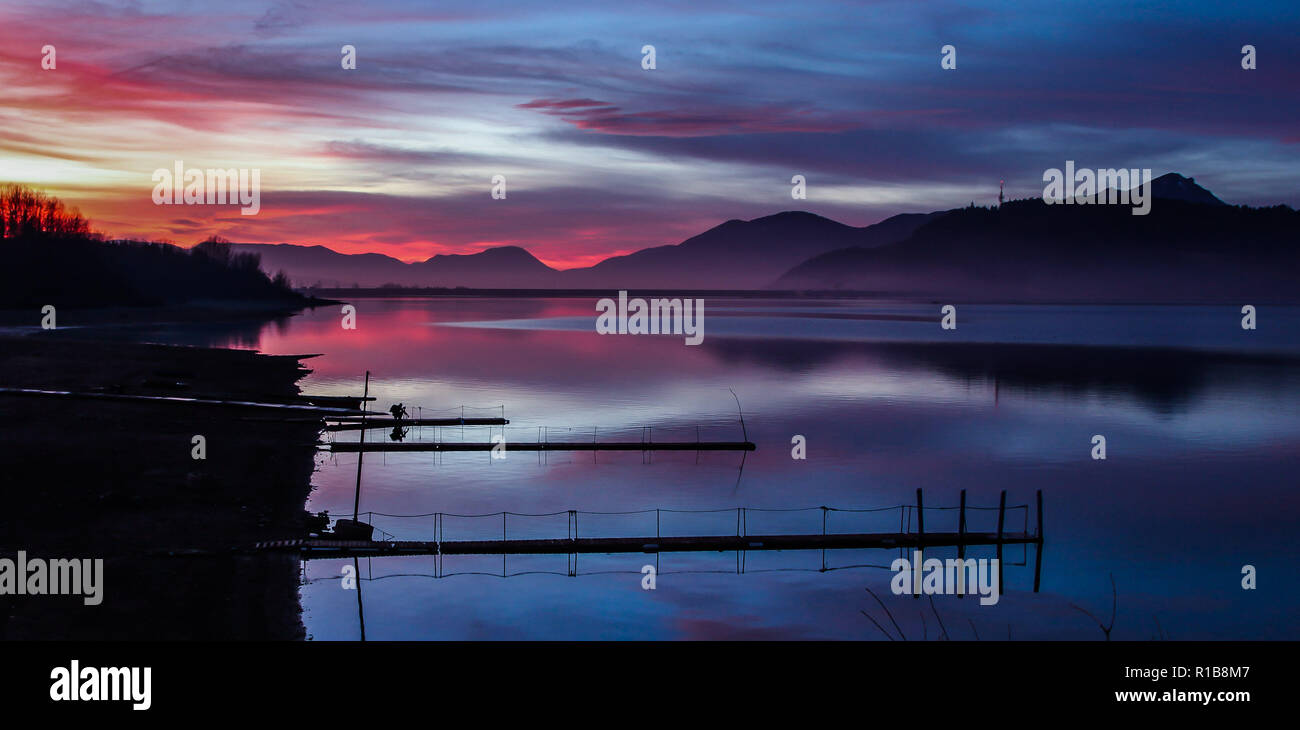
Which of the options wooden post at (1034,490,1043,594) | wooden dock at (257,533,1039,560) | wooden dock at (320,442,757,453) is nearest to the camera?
wooden dock at (257,533,1039,560)

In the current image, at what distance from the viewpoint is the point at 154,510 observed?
24.4 m

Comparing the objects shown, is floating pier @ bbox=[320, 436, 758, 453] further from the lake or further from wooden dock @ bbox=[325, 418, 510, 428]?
wooden dock @ bbox=[325, 418, 510, 428]

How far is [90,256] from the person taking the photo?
15262 cm

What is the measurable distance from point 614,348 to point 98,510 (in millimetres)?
94202

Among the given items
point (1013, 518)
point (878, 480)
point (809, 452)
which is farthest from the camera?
point (809, 452)

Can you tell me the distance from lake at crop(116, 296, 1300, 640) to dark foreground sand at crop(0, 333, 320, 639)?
175 centimetres

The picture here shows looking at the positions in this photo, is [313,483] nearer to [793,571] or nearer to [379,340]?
[793,571]

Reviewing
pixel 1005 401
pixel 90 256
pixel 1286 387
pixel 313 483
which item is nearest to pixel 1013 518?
pixel 313 483

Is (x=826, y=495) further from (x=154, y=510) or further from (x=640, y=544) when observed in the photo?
(x=154, y=510)

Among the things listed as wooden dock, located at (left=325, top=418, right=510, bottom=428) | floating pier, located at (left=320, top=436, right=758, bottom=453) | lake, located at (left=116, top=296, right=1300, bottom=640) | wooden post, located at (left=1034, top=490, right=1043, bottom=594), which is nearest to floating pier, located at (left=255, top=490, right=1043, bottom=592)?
wooden post, located at (left=1034, top=490, right=1043, bottom=594)

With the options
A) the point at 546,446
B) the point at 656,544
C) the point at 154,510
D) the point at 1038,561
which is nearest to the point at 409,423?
the point at 546,446

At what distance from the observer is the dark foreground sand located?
683 inches

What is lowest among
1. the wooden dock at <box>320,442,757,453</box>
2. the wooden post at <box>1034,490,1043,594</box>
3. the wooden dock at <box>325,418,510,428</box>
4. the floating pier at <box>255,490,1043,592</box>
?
the wooden post at <box>1034,490,1043,594</box>

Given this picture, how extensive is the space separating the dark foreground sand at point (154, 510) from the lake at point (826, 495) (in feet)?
5.74
